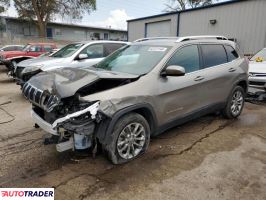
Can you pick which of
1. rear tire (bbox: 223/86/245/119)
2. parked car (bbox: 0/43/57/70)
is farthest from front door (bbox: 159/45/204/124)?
parked car (bbox: 0/43/57/70)

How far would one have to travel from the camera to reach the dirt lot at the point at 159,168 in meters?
3.01

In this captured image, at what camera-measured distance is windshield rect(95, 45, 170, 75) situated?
13.1ft

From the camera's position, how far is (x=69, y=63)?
25.8 feet

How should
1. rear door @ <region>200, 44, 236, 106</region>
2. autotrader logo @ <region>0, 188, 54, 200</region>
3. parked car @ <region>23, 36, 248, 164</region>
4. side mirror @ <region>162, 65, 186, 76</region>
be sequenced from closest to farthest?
1. autotrader logo @ <region>0, 188, 54, 200</region>
2. parked car @ <region>23, 36, 248, 164</region>
3. side mirror @ <region>162, 65, 186, 76</region>
4. rear door @ <region>200, 44, 236, 106</region>

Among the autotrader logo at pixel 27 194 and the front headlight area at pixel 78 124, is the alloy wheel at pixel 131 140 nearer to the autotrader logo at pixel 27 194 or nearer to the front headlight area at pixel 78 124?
the front headlight area at pixel 78 124

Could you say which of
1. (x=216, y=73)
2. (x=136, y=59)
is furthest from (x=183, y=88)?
(x=216, y=73)

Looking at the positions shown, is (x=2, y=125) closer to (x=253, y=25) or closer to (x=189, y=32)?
(x=253, y=25)

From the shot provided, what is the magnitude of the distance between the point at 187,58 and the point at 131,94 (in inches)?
59.1

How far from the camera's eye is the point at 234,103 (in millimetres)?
5625

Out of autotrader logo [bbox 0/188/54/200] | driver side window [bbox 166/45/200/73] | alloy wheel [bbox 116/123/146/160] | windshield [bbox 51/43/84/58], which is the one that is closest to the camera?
autotrader logo [bbox 0/188/54/200]

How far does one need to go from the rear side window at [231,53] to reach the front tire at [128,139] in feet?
9.23

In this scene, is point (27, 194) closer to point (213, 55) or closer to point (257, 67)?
point (213, 55)

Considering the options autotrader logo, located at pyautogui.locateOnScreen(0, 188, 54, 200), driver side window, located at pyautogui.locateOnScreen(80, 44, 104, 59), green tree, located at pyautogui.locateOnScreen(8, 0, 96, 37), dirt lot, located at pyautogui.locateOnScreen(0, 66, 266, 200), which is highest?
green tree, located at pyautogui.locateOnScreen(8, 0, 96, 37)

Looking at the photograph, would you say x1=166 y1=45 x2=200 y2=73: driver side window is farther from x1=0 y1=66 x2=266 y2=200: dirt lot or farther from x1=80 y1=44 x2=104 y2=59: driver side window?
x1=80 y1=44 x2=104 y2=59: driver side window
